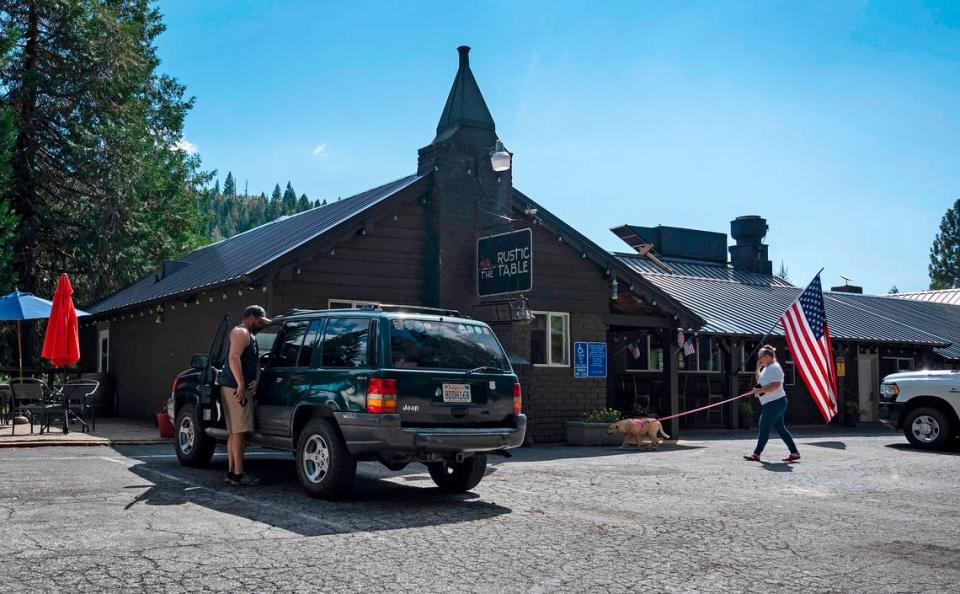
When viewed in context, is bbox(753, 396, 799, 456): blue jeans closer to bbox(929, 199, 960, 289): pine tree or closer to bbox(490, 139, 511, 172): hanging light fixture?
bbox(490, 139, 511, 172): hanging light fixture

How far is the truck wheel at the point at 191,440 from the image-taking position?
10.6 m

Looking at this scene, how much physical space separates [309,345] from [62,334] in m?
8.88

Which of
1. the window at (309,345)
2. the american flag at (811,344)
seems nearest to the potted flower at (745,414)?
the american flag at (811,344)

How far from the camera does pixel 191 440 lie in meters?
10.8

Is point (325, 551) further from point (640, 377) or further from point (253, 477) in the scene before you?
point (640, 377)

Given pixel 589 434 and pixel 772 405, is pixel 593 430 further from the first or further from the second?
pixel 772 405

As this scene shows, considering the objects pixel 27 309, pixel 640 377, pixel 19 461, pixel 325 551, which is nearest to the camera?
pixel 325 551

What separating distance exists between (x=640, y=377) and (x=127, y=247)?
17379mm

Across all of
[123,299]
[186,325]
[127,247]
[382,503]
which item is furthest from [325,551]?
[127,247]

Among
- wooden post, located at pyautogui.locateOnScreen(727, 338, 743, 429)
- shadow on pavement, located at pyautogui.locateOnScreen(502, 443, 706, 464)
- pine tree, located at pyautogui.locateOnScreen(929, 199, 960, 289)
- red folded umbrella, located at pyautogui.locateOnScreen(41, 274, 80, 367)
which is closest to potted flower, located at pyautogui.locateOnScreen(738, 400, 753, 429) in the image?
wooden post, located at pyautogui.locateOnScreen(727, 338, 743, 429)

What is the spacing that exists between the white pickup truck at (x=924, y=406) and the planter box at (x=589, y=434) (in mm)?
5142

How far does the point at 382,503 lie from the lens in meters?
8.48

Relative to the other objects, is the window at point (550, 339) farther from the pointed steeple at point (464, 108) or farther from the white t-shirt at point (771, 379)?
the white t-shirt at point (771, 379)

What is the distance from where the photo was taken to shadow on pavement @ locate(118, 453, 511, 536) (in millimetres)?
7316
